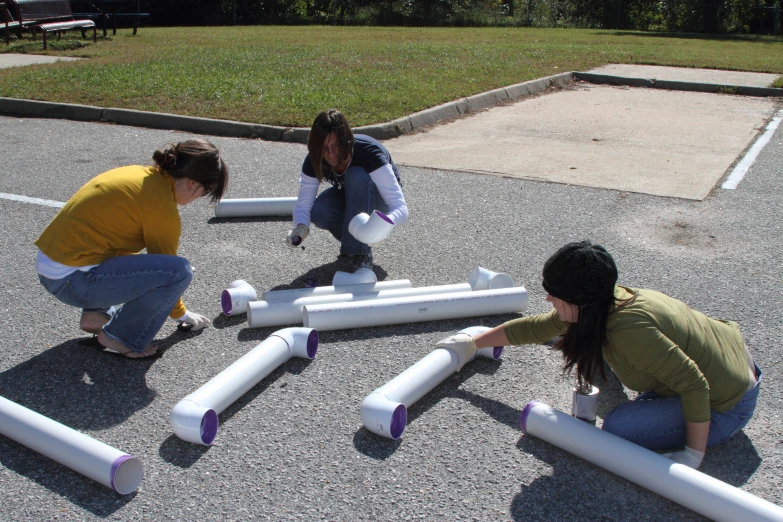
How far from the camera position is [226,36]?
1995 centimetres

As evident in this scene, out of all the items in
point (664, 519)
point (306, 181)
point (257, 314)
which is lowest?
point (664, 519)

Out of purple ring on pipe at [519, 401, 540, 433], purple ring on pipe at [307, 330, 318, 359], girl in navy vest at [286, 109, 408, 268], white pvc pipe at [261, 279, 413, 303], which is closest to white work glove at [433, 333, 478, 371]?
purple ring on pipe at [519, 401, 540, 433]

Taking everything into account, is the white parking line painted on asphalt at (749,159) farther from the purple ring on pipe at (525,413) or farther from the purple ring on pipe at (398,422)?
the purple ring on pipe at (398,422)

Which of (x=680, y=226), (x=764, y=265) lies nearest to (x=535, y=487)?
(x=764, y=265)

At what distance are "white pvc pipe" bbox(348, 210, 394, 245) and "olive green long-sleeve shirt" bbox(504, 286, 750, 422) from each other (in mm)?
1741

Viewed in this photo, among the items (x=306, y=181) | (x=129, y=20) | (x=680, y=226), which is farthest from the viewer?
(x=129, y=20)

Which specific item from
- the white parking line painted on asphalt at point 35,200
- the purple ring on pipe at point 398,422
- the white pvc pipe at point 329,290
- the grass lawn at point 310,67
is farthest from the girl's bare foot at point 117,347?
the grass lawn at point 310,67

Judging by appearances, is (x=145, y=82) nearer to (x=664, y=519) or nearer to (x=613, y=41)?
(x=664, y=519)

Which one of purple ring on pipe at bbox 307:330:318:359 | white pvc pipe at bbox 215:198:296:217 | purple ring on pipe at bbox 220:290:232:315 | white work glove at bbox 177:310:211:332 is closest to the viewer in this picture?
purple ring on pipe at bbox 307:330:318:359

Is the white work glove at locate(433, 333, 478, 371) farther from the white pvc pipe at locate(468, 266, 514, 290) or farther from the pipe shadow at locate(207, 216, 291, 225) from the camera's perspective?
the pipe shadow at locate(207, 216, 291, 225)

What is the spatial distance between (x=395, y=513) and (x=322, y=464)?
0.40m

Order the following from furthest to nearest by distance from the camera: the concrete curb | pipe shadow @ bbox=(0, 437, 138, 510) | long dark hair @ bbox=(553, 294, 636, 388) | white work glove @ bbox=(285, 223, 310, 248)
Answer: the concrete curb → white work glove @ bbox=(285, 223, 310, 248) → long dark hair @ bbox=(553, 294, 636, 388) → pipe shadow @ bbox=(0, 437, 138, 510)

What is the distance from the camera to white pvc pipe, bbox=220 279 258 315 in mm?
4086

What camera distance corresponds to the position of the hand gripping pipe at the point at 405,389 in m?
2.99
